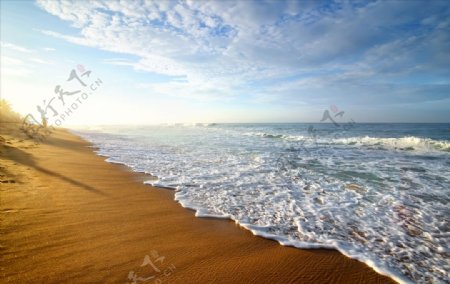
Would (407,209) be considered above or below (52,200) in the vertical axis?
below

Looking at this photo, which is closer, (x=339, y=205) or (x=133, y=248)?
(x=133, y=248)

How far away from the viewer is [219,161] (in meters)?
9.71

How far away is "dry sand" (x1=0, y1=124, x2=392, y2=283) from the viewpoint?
8.47 ft

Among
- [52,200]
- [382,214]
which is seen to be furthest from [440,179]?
[52,200]

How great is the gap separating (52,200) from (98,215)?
3.83ft

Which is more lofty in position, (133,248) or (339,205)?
(133,248)

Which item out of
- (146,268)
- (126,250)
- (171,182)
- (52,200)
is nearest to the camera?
(146,268)

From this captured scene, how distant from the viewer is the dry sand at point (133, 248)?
102 inches

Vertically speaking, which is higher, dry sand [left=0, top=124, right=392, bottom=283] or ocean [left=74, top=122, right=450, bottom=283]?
dry sand [left=0, top=124, right=392, bottom=283]

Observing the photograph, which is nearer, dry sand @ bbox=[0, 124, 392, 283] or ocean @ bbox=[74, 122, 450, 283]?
dry sand @ bbox=[0, 124, 392, 283]

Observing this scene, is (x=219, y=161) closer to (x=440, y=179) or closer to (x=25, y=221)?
(x=25, y=221)

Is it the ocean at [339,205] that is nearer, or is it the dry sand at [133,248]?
the dry sand at [133,248]

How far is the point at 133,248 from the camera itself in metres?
3.05

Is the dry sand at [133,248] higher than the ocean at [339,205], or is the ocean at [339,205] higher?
the dry sand at [133,248]
